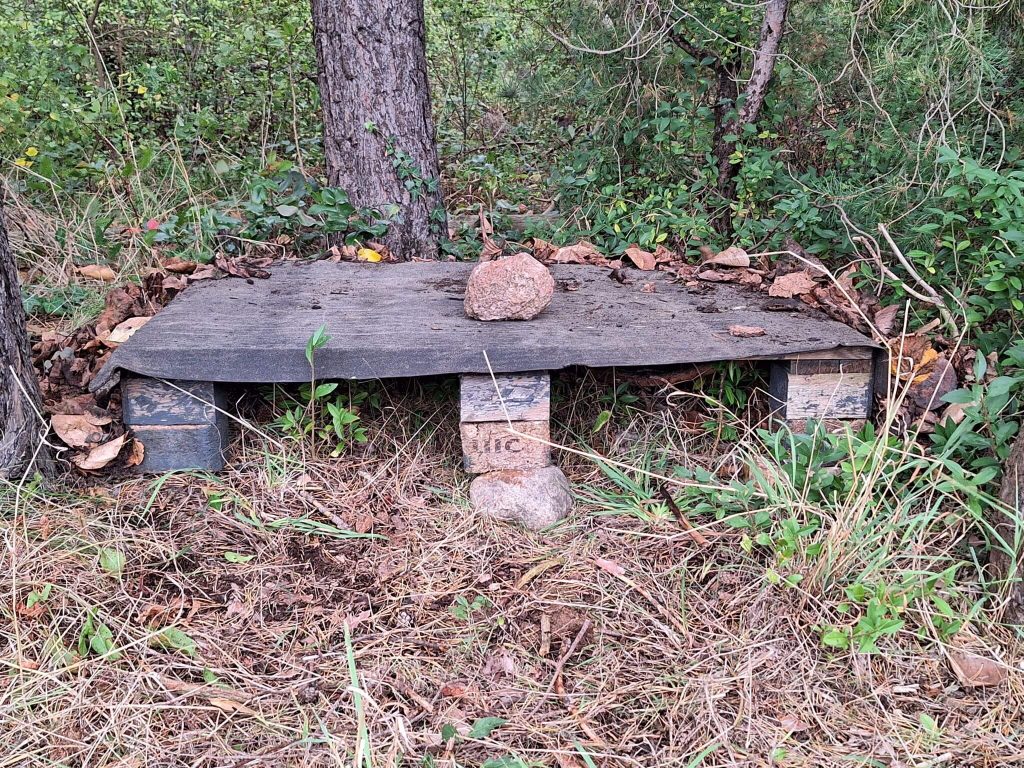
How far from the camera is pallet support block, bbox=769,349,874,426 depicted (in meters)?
2.51

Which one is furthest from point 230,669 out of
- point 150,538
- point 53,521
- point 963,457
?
point 963,457

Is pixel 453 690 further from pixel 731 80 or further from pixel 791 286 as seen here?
pixel 731 80

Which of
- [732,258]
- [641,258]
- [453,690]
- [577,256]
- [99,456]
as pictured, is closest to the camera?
[453,690]

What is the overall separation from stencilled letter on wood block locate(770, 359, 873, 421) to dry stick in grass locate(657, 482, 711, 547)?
0.48 metres

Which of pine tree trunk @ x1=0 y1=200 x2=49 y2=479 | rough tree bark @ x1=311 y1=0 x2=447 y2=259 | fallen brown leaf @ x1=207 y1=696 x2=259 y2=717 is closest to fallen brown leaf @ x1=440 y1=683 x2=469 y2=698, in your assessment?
fallen brown leaf @ x1=207 y1=696 x2=259 y2=717

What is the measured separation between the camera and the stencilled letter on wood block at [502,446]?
2471 millimetres

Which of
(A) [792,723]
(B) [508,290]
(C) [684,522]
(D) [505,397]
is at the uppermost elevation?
(B) [508,290]

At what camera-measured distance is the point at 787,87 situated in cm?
374

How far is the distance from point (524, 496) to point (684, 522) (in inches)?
17.6

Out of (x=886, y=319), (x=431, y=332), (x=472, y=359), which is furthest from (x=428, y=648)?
(x=886, y=319)

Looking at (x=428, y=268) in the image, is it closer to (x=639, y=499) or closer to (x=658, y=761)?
(x=639, y=499)

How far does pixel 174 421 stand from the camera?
2447mm

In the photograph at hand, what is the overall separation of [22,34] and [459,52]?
2.91 meters

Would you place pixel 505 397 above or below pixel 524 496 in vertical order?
above
